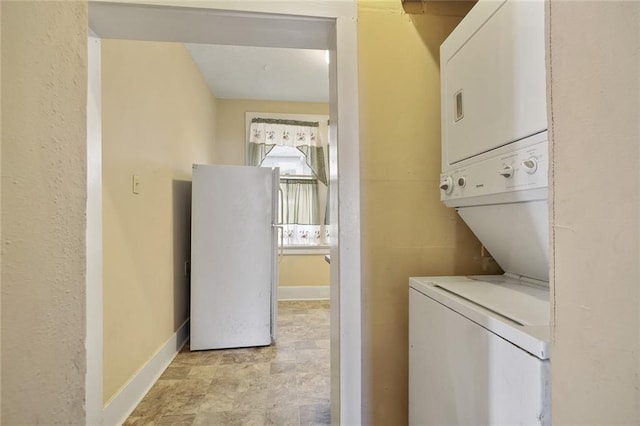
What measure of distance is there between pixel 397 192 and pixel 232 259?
5.75 feet

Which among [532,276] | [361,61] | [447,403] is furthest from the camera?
[361,61]

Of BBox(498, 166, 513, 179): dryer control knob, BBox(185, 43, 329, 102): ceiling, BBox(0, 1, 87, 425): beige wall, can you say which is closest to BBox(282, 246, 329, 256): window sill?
BBox(185, 43, 329, 102): ceiling

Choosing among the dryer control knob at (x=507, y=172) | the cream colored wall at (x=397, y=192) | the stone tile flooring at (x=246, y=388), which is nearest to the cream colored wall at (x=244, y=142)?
the stone tile flooring at (x=246, y=388)

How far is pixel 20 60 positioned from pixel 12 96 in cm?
5

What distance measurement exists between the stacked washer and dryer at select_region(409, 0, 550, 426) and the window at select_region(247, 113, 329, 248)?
2.99m

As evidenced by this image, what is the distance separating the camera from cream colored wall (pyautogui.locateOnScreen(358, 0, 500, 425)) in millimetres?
1220

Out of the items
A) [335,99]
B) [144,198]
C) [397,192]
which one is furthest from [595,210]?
[144,198]

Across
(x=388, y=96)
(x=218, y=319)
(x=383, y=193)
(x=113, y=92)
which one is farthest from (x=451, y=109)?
(x=218, y=319)

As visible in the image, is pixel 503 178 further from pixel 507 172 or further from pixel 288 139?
pixel 288 139

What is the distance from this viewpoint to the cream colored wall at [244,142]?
3.98 meters

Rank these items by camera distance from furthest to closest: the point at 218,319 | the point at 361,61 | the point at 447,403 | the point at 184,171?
the point at 184,171 → the point at 218,319 → the point at 361,61 → the point at 447,403

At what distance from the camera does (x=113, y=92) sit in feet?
5.19

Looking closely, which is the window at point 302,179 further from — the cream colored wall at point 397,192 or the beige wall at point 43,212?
the beige wall at point 43,212

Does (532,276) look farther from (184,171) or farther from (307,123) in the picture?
(307,123)
